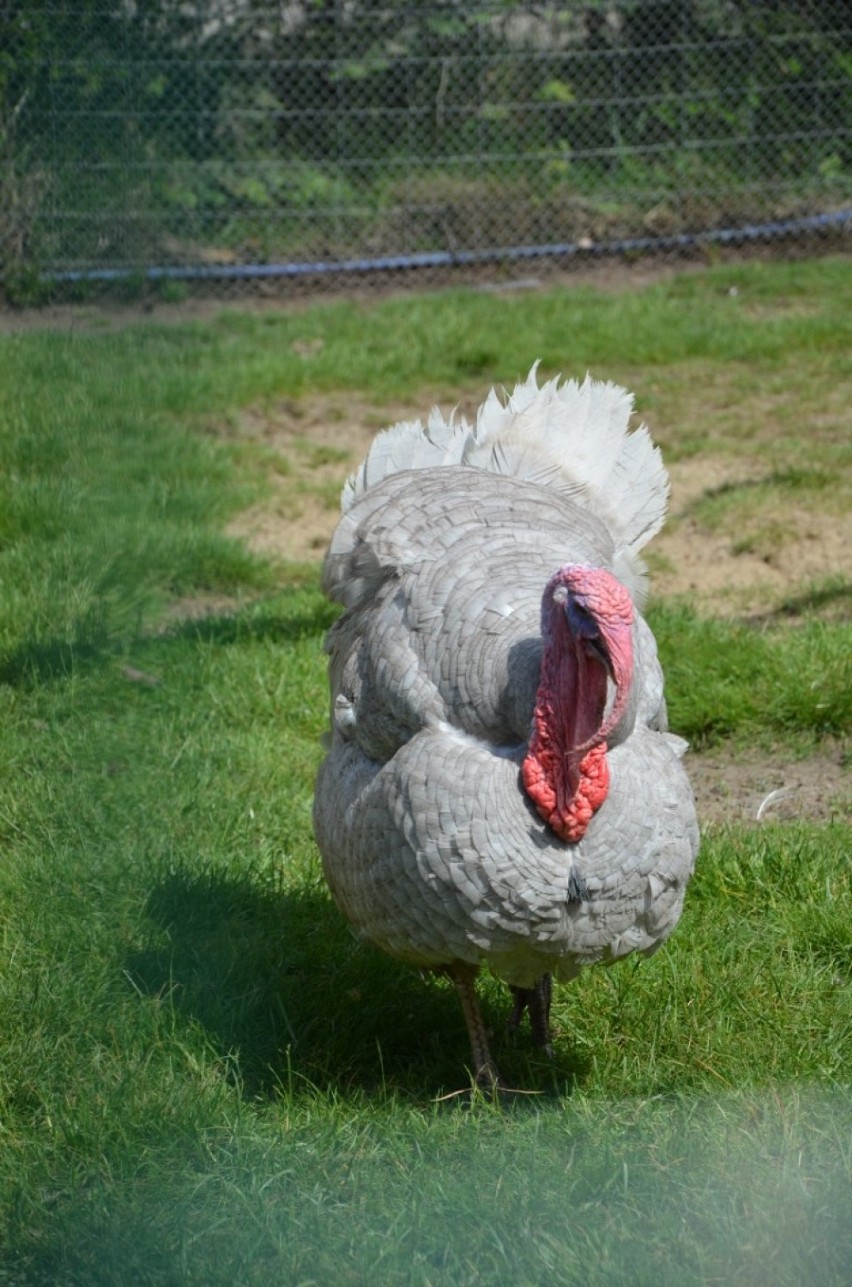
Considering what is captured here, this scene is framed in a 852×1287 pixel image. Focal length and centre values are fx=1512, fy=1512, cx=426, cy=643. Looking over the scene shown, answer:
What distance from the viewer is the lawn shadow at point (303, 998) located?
150 inches

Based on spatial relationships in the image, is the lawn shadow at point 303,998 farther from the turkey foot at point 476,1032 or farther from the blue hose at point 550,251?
the blue hose at point 550,251

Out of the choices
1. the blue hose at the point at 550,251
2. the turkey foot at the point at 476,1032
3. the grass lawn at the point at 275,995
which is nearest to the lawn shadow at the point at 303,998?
the grass lawn at the point at 275,995

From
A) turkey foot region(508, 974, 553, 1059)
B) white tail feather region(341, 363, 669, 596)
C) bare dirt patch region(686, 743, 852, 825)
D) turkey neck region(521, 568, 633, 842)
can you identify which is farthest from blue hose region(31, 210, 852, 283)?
turkey neck region(521, 568, 633, 842)

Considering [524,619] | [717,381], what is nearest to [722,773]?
[524,619]

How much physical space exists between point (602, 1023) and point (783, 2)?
988 cm

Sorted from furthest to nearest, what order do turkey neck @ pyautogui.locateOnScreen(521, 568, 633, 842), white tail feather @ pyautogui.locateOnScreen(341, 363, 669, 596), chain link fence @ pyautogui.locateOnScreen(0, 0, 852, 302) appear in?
1. chain link fence @ pyautogui.locateOnScreen(0, 0, 852, 302)
2. white tail feather @ pyautogui.locateOnScreen(341, 363, 669, 596)
3. turkey neck @ pyautogui.locateOnScreen(521, 568, 633, 842)

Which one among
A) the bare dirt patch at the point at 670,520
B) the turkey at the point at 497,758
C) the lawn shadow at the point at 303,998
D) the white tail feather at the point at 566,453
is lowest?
the lawn shadow at the point at 303,998

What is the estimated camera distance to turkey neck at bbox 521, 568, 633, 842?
314cm

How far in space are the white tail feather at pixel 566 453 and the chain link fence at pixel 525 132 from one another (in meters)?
Result: 5.10

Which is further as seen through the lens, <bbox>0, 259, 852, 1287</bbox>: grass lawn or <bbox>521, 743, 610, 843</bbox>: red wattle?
<bbox>521, 743, 610, 843</bbox>: red wattle

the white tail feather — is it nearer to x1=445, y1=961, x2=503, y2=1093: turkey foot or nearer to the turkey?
the turkey

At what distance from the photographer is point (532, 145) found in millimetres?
11523

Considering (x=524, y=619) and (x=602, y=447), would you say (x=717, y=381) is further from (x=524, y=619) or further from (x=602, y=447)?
(x=524, y=619)

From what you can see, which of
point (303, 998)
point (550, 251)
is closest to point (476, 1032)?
point (303, 998)
